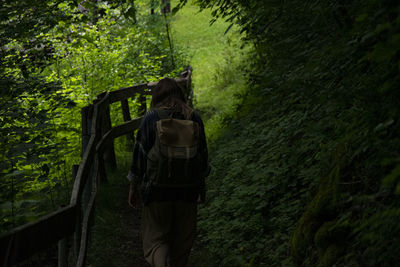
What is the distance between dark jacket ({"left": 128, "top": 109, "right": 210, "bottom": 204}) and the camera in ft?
12.9

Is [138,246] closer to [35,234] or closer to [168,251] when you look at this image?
[168,251]

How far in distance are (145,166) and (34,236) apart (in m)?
1.76

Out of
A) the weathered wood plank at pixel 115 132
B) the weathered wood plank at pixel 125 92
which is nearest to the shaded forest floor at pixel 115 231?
the weathered wood plank at pixel 115 132

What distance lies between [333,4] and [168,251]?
2.58 m

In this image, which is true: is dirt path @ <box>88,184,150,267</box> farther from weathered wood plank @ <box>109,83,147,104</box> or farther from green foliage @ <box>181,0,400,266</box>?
weathered wood plank @ <box>109,83,147,104</box>

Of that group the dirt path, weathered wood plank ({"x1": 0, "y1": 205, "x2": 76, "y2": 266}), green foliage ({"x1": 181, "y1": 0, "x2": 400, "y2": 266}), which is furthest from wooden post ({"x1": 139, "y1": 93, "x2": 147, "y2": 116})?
weathered wood plank ({"x1": 0, "y1": 205, "x2": 76, "y2": 266})

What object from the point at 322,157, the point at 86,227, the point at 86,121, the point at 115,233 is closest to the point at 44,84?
the point at 86,121

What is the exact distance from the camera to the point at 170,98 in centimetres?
414

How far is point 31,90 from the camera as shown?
559 centimetres

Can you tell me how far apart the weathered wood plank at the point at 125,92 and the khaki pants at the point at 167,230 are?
455 cm

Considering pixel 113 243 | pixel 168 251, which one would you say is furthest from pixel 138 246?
pixel 168 251

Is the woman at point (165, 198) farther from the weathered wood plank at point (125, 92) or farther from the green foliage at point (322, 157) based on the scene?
the weathered wood plank at point (125, 92)

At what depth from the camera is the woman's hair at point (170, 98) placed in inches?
161

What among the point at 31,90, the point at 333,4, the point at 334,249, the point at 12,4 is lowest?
the point at 334,249
